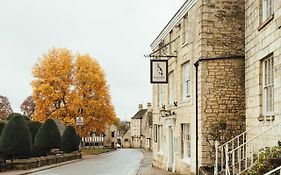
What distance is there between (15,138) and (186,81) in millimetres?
11814

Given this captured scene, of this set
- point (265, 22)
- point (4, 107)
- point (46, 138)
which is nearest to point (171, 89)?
point (46, 138)

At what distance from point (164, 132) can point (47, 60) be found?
1082 inches

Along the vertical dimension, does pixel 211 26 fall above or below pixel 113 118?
above

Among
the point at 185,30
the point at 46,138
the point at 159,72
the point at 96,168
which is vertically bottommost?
the point at 96,168

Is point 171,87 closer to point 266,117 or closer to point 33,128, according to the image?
point 266,117

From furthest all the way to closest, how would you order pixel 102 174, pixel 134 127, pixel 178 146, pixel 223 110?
1. pixel 134 127
2. pixel 102 174
3. pixel 178 146
4. pixel 223 110

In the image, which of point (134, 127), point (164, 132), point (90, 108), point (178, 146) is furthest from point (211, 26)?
point (134, 127)

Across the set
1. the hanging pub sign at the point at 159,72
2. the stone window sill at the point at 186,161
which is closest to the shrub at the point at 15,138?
the hanging pub sign at the point at 159,72

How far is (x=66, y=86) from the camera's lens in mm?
53156

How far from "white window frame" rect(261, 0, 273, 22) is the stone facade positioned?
15cm

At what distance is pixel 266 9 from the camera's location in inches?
581

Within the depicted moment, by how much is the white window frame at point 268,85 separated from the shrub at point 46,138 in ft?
76.2

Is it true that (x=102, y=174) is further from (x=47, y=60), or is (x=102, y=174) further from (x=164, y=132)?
(x=47, y=60)

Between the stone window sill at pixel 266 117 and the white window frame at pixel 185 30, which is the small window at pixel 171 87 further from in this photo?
the stone window sill at pixel 266 117
